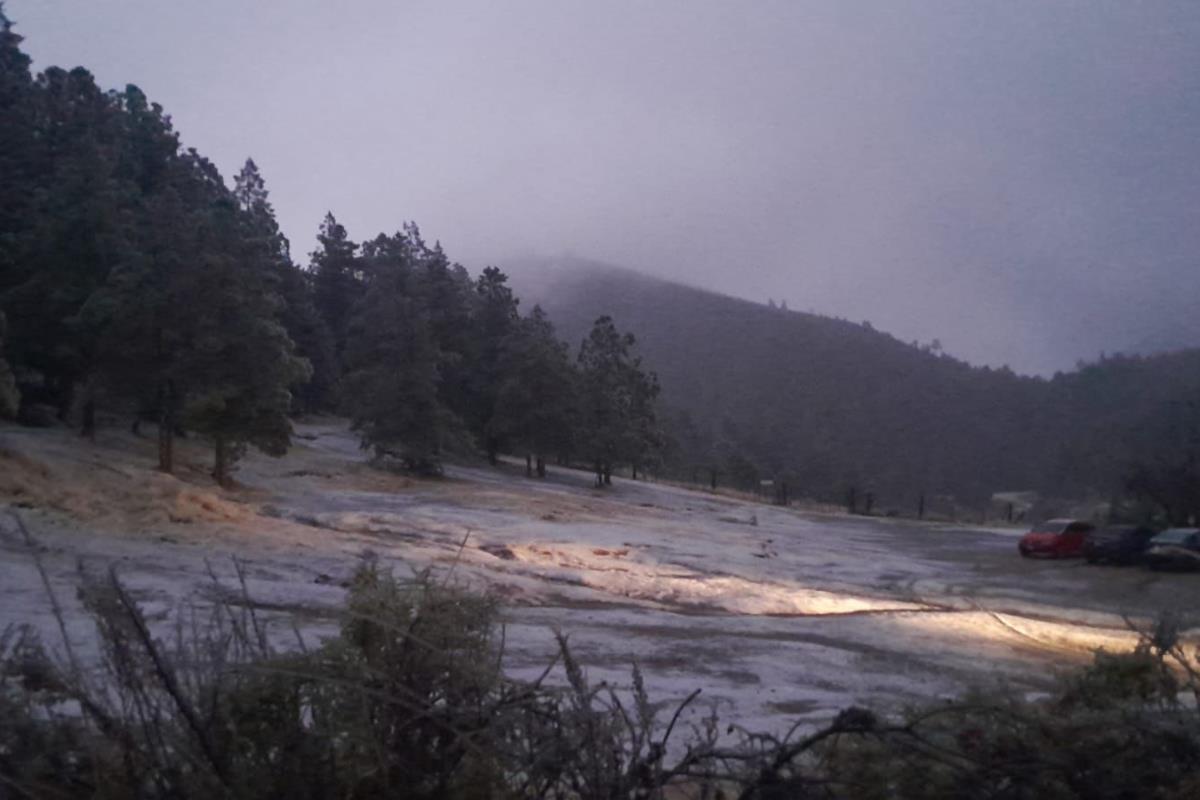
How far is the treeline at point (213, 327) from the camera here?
96.6ft

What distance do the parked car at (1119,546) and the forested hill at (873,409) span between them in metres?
11.5

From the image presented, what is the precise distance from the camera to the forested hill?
6950 cm

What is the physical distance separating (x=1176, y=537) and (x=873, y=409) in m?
72.4

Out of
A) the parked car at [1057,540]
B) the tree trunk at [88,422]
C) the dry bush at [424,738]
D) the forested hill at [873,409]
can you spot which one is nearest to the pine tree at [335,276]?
the forested hill at [873,409]

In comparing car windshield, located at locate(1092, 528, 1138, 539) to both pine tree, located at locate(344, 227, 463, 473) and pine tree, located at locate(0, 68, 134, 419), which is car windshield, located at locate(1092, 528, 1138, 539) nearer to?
pine tree, located at locate(344, 227, 463, 473)

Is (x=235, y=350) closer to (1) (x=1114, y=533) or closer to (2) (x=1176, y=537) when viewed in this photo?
Result: (1) (x=1114, y=533)

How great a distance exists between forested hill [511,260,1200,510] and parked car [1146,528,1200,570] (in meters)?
12.4

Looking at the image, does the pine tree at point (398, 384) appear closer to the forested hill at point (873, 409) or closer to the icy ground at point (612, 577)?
the icy ground at point (612, 577)

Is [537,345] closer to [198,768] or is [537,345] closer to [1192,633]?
[1192,633]

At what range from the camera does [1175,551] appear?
31938mm

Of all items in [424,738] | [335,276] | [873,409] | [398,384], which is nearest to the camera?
[424,738]

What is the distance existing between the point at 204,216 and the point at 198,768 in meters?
28.3

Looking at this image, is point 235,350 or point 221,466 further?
Answer: point 221,466

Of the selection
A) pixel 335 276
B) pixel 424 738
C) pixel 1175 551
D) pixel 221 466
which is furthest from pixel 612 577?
pixel 335 276
